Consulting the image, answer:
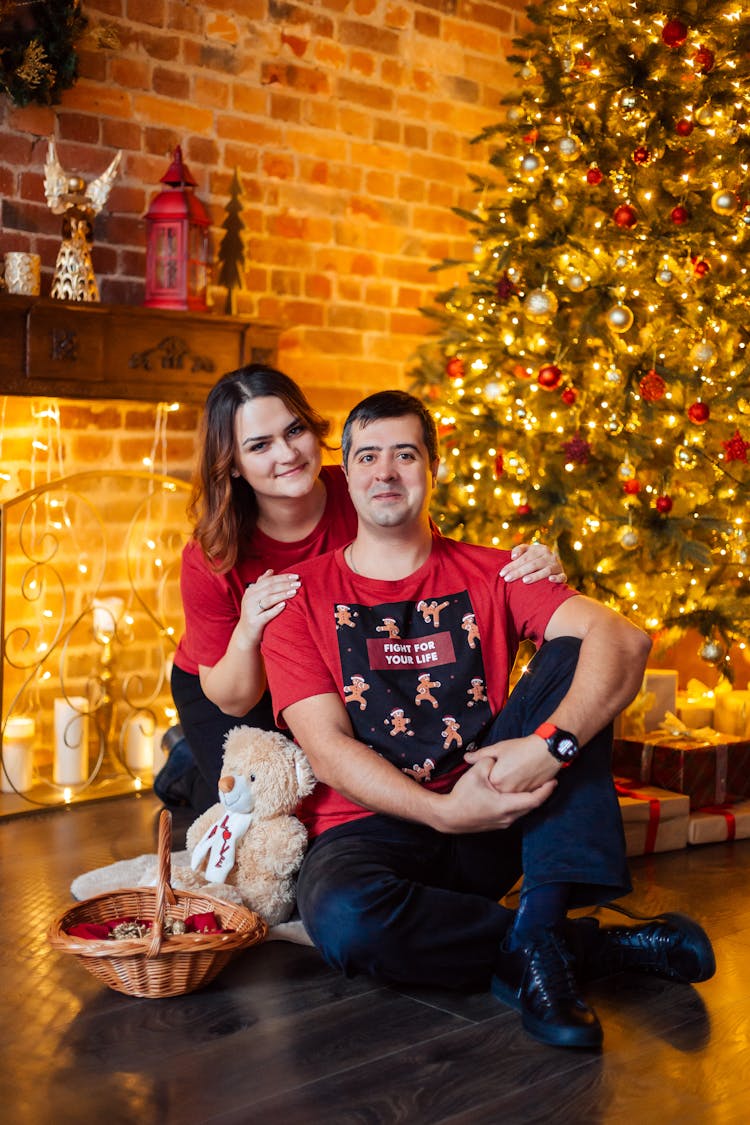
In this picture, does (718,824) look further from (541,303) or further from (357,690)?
(541,303)

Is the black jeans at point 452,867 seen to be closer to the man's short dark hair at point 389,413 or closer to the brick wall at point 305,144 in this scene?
the man's short dark hair at point 389,413

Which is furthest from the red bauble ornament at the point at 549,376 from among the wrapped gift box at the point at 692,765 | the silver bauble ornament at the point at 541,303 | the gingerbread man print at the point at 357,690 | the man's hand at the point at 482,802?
the man's hand at the point at 482,802

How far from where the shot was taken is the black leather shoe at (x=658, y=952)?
217 centimetres

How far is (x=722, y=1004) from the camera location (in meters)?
2.13

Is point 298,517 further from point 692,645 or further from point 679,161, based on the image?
point 692,645

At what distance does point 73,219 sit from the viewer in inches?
135

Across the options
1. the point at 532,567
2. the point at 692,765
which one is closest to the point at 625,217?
the point at 692,765

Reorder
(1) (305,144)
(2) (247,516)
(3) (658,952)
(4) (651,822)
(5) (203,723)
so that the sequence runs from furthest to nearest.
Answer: (1) (305,144) → (4) (651,822) → (5) (203,723) → (2) (247,516) → (3) (658,952)

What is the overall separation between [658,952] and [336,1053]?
1.99ft

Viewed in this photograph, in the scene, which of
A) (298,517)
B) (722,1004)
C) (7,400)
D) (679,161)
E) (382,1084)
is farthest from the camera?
(679,161)

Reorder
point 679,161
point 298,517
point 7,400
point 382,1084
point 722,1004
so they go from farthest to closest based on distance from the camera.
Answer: point 679,161, point 7,400, point 298,517, point 722,1004, point 382,1084

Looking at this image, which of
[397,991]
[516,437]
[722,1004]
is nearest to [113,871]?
[397,991]

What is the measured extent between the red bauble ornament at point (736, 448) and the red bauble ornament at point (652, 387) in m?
0.23

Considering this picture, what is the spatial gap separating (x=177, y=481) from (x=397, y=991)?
6.48 ft
